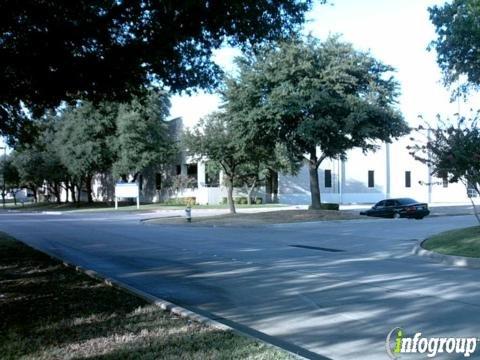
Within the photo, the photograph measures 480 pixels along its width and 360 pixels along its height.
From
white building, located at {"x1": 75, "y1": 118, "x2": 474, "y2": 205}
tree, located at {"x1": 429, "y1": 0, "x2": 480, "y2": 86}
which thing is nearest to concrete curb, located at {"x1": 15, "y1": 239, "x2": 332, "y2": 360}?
tree, located at {"x1": 429, "y1": 0, "x2": 480, "y2": 86}

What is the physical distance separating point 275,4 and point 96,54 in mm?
3648

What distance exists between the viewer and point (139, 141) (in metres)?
53.6

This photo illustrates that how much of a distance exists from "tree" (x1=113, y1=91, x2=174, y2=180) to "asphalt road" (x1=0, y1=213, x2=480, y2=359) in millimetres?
33569

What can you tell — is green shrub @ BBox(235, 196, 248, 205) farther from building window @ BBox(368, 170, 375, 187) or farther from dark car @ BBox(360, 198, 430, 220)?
dark car @ BBox(360, 198, 430, 220)

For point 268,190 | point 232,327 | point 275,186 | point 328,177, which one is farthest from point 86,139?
point 232,327

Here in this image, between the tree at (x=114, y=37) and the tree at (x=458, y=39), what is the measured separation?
7.83m

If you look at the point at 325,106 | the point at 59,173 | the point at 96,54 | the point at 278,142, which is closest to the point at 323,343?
the point at 96,54

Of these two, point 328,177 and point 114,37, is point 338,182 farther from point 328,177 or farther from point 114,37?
point 114,37

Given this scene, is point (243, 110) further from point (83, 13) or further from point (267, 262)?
point (83, 13)

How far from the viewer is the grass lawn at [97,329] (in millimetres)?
5582

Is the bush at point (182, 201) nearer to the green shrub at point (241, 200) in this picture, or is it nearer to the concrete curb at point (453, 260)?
the green shrub at point (241, 200)

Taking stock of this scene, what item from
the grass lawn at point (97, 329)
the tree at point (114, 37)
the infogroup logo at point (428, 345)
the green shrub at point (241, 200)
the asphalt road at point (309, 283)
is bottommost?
the asphalt road at point (309, 283)

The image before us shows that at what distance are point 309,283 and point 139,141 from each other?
45.0 metres

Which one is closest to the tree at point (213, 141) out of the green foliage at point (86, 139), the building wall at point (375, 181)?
the green foliage at point (86, 139)
